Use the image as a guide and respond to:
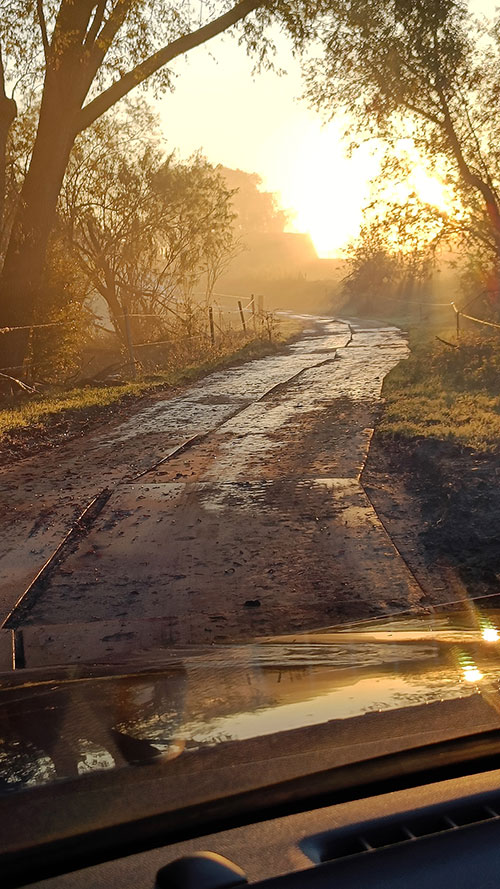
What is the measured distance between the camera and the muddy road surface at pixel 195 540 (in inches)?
Result: 183

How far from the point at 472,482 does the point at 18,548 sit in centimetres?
390


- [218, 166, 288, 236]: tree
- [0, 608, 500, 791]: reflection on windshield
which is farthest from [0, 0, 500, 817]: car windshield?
[218, 166, 288, 236]: tree

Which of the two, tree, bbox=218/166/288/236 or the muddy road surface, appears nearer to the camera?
the muddy road surface

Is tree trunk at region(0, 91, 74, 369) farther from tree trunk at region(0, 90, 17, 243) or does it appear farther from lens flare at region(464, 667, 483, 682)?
lens flare at region(464, 667, 483, 682)

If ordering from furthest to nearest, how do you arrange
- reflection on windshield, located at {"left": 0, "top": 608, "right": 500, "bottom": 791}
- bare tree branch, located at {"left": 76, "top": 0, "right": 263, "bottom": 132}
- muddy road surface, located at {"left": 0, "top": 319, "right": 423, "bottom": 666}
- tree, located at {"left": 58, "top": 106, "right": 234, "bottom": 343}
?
1. tree, located at {"left": 58, "top": 106, "right": 234, "bottom": 343}
2. bare tree branch, located at {"left": 76, "top": 0, "right": 263, "bottom": 132}
3. muddy road surface, located at {"left": 0, "top": 319, "right": 423, "bottom": 666}
4. reflection on windshield, located at {"left": 0, "top": 608, "right": 500, "bottom": 791}

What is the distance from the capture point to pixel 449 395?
1314 centimetres

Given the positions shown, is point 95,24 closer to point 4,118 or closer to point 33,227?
point 4,118

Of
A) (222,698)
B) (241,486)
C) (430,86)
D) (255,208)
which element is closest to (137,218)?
(430,86)

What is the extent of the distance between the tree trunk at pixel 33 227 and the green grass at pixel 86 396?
4.81ft

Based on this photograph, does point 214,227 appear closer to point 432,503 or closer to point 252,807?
point 432,503

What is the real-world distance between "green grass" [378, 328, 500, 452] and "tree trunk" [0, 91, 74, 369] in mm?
7509

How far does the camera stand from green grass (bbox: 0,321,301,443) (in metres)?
12.3

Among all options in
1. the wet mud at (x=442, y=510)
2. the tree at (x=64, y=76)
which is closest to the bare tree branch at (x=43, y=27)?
the tree at (x=64, y=76)

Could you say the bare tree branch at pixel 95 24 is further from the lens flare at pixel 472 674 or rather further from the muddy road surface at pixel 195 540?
the lens flare at pixel 472 674
